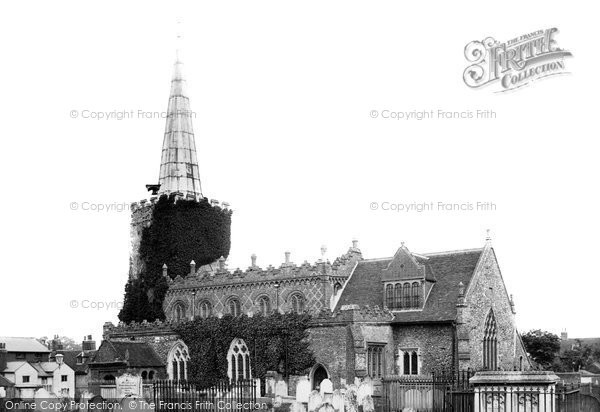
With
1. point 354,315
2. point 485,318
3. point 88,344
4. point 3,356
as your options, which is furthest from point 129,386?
point 88,344

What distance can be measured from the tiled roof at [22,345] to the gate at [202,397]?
5076 cm

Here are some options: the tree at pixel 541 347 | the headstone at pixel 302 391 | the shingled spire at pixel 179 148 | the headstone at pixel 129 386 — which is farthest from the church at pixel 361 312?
the tree at pixel 541 347

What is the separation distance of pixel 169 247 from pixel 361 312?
687 inches

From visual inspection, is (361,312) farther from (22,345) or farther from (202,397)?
(22,345)

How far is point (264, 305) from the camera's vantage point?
55.0 m

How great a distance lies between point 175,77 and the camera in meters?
66.6

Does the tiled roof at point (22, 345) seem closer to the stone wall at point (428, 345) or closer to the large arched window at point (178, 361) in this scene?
the large arched window at point (178, 361)

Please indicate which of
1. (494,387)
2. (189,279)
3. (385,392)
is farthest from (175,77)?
(494,387)

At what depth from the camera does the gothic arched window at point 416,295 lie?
4906 cm

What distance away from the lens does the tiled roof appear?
85.4m

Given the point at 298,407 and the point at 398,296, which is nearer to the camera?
the point at 298,407

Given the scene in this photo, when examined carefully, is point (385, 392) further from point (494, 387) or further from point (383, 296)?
point (494, 387)

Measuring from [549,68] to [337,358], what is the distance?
59.9ft

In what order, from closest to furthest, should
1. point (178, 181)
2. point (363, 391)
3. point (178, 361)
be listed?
point (363, 391), point (178, 361), point (178, 181)
